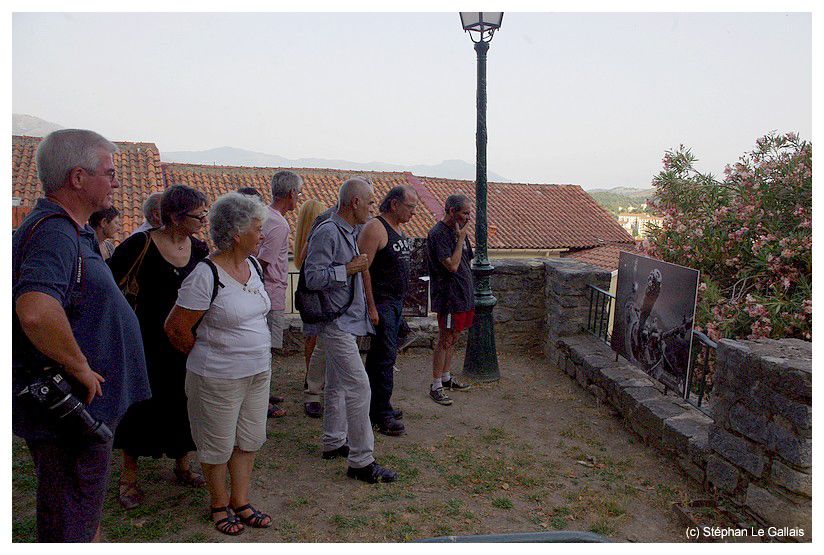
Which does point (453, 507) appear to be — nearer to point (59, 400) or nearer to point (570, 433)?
point (570, 433)

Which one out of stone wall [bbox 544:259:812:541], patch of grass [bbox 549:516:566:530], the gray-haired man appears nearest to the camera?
stone wall [bbox 544:259:812:541]

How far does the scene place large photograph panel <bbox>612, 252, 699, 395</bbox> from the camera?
4.37 metres

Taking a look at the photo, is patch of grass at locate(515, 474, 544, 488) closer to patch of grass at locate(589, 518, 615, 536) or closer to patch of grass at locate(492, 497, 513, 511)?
patch of grass at locate(492, 497, 513, 511)

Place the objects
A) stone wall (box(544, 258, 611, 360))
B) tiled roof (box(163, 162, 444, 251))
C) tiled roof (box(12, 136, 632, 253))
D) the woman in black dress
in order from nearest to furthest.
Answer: the woman in black dress < stone wall (box(544, 258, 611, 360)) < tiled roof (box(12, 136, 632, 253)) < tiled roof (box(163, 162, 444, 251))

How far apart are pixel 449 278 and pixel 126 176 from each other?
1542 centimetres

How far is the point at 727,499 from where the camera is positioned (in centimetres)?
345

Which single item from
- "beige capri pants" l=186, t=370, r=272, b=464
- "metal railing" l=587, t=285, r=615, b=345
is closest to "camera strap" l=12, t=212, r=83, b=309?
"beige capri pants" l=186, t=370, r=272, b=464

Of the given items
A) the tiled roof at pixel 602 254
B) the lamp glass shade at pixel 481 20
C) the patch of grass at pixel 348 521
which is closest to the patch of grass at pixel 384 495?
the patch of grass at pixel 348 521

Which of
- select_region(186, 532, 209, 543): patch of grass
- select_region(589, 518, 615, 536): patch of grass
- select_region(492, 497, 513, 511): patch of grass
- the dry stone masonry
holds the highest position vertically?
the dry stone masonry

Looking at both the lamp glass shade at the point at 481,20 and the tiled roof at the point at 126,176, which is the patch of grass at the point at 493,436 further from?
the tiled roof at the point at 126,176

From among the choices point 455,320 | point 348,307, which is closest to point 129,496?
point 348,307

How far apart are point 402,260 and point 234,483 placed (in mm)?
1849

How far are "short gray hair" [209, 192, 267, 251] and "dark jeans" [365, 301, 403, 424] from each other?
1.59 m

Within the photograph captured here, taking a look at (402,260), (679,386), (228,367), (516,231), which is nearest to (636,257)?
(679,386)
